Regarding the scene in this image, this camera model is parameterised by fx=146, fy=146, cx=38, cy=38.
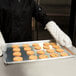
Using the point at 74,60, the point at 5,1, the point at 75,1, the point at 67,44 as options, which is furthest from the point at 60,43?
the point at 75,1

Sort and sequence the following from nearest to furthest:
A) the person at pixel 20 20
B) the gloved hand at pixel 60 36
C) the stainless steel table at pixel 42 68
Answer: the stainless steel table at pixel 42 68 → the gloved hand at pixel 60 36 → the person at pixel 20 20

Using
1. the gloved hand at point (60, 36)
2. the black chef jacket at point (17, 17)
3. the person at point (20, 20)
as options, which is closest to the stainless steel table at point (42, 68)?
the gloved hand at point (60, 36)

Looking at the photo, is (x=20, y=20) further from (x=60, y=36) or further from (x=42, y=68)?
(x=42, y=68)

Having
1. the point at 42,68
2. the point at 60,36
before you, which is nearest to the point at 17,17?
the point at 60,36

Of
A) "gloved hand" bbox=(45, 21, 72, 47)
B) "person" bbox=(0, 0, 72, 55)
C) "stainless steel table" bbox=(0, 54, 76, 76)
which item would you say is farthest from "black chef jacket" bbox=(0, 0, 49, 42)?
"stainless steel table" bbox=(0, 54, 76, 76)

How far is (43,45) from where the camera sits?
144 cm

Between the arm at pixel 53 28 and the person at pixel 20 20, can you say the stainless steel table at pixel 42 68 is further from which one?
the person at pixel 20 20

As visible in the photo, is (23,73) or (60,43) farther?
(60,43)

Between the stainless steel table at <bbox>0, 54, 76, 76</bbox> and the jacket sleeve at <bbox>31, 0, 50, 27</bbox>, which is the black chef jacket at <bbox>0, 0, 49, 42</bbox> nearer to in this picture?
the jacket sleeve at <bbox>31, 0, 50, 27</bbox>

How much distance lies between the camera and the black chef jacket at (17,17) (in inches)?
61.5

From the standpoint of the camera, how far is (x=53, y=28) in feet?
5.03

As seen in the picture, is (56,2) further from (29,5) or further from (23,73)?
(23,73)

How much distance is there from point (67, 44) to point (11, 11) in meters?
0.69

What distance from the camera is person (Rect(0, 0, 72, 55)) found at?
61.0 inches
